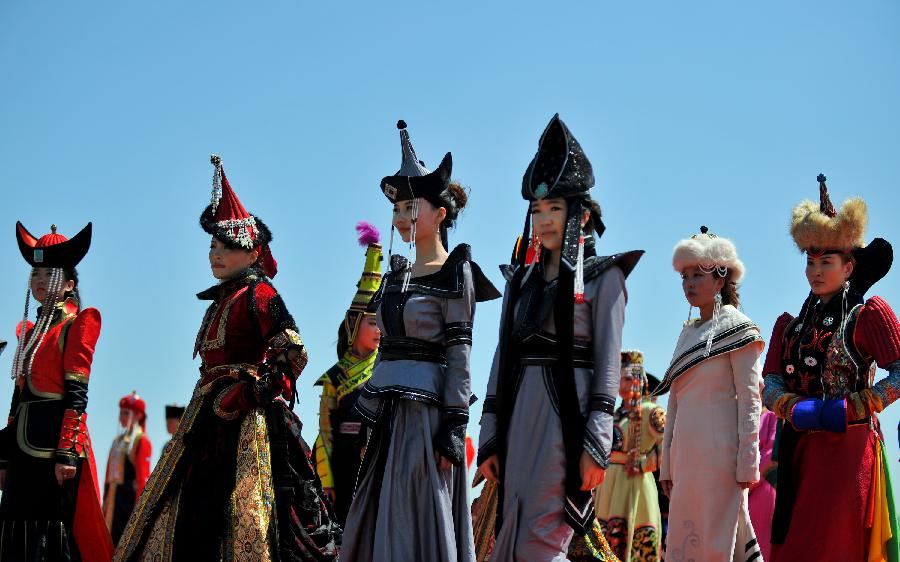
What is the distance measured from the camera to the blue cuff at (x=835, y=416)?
308 inches

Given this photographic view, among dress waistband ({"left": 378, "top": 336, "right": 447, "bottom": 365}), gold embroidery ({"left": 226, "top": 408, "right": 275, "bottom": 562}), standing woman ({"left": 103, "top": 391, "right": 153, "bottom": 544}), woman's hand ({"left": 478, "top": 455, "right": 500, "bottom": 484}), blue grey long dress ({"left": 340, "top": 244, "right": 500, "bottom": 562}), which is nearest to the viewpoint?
woman's hand ({"left": 478, "top": 455, "right": 500, "bottom": 484})

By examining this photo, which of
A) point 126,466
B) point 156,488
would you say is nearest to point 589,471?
point 156,488

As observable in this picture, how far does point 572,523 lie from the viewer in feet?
19.8

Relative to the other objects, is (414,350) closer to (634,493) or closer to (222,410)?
(222,410)

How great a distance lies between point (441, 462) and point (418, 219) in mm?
1510

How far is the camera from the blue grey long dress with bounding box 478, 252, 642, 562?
6051mm

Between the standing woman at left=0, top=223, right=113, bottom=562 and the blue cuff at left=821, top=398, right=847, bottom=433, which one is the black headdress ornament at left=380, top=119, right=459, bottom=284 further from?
the standing woman at left=0, top=223, right=113, bottom=562

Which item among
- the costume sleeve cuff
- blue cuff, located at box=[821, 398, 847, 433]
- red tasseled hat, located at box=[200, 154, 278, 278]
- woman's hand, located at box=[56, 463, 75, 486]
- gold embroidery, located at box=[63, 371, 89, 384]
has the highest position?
red tasseled hat, located at box=[200, 154, 278, 278]

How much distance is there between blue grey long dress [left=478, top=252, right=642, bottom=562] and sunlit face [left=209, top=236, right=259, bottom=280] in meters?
3.12

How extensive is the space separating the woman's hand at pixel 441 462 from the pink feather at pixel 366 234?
407cm

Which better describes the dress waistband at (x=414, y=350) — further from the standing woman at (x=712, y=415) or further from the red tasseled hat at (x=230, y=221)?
the red tasseled hat at (x=230, y=221)

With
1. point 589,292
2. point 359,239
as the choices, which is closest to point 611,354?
point 589,292

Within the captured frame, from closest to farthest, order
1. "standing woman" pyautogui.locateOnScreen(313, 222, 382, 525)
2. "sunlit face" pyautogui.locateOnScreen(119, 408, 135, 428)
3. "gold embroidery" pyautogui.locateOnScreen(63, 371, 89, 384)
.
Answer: "gold embroidery" pyautogui.locateOnScreen(63, 371, 89, 384)
"standing woman" pyautogui.locateOnScreen(313, 222, 382, 525)
"sunlit face" pyautogui.locateOnScreen(119, 408, 135, 428)

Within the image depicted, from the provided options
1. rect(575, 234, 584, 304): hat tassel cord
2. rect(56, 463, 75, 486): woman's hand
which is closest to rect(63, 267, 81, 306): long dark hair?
rect(56, 463, 75, 486): woman's hand
